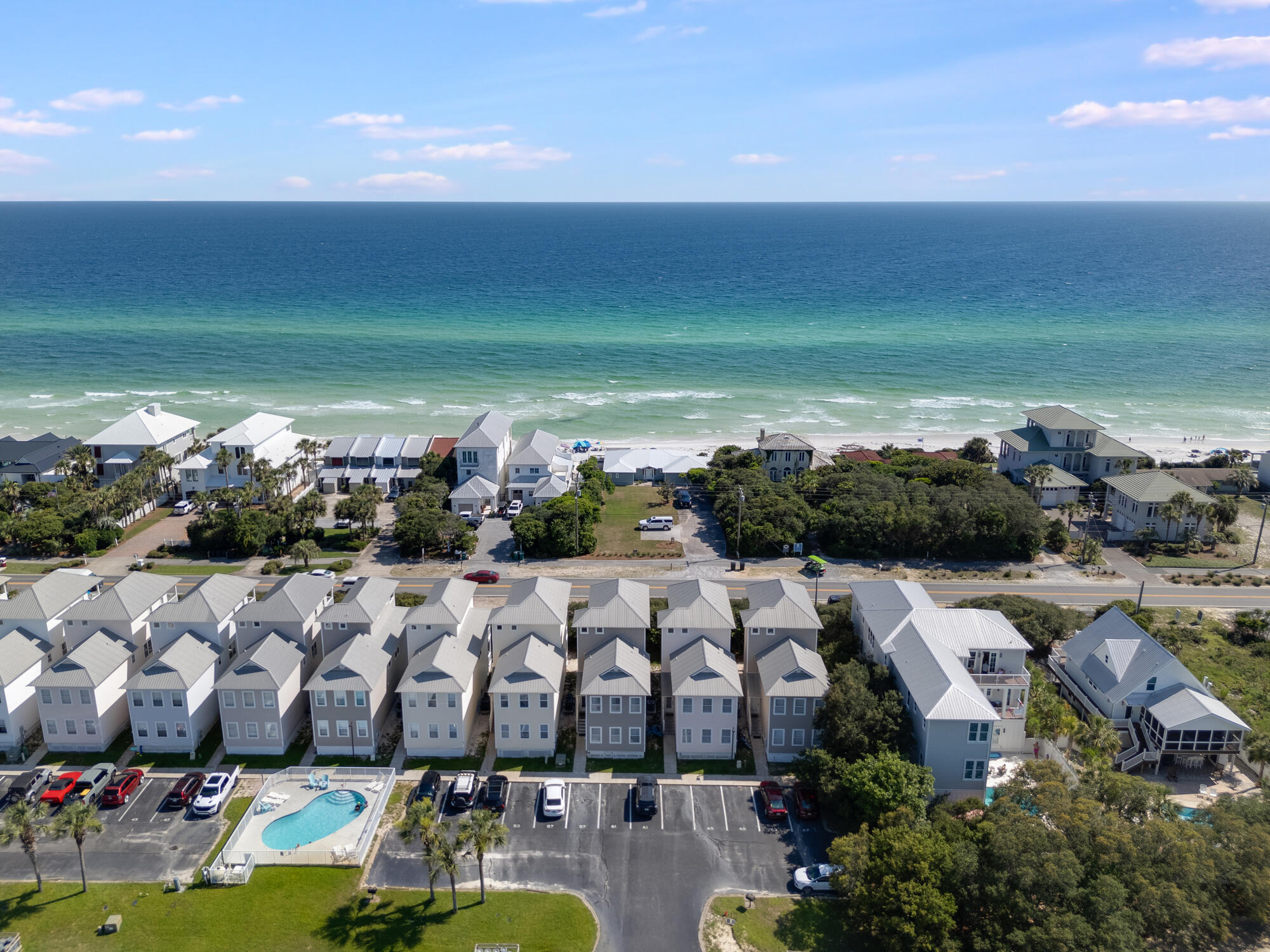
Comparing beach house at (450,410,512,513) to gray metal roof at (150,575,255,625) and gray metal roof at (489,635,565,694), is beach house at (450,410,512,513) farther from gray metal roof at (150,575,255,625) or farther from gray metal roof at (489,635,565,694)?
gray metal roof at (489,635,565,694)

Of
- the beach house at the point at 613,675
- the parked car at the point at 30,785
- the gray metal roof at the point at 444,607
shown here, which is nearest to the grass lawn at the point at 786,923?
the beach house at the point at 613,675

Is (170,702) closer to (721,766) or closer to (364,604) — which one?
(364,604)

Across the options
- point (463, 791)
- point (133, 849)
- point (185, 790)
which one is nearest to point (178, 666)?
point (185, 790)

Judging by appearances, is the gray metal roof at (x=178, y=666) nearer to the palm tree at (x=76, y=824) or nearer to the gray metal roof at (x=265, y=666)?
the gray metal roof at (x=265, y=666)

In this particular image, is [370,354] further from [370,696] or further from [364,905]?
[364,905]

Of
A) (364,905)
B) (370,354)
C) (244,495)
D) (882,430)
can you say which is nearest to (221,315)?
(370,354)
